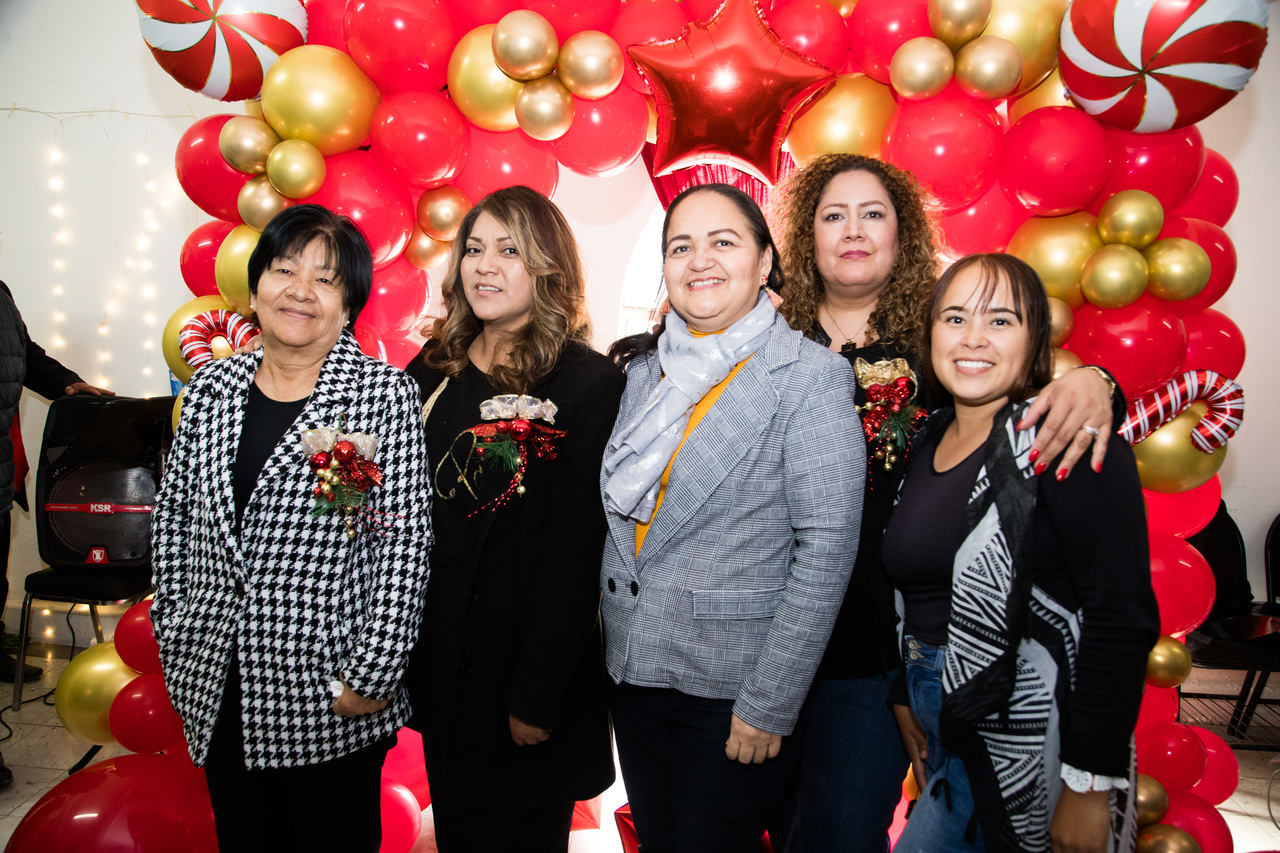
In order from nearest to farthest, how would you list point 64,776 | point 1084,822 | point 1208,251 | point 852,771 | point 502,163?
point 1084,822
point 852,771
point 1208,251
point 502,163
point 64,776

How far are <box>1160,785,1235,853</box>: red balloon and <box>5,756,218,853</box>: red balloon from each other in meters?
2.90

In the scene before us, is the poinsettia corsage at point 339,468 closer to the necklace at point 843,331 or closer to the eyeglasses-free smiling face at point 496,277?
the eyeglasses-free smiling face at point 496,277

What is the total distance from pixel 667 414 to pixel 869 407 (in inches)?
18.6

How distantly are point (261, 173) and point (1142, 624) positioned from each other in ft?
8.77

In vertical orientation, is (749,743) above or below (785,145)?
below

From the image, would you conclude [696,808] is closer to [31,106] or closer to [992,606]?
[992,606]

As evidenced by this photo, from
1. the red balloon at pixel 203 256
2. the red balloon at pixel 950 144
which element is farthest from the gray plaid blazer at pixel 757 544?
the red balloon at pixel 203 256

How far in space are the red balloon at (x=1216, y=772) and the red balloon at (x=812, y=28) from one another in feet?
8.50

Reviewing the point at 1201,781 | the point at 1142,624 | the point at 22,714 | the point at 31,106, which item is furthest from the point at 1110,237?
the point at 31,106

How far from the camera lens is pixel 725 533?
1.40m

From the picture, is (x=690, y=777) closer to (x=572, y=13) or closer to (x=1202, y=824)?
(x=1202, y=824)

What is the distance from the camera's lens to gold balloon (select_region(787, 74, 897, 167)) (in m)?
2.26

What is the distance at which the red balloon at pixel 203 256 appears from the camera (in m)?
2.56

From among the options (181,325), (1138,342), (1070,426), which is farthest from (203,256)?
(1138,342)
